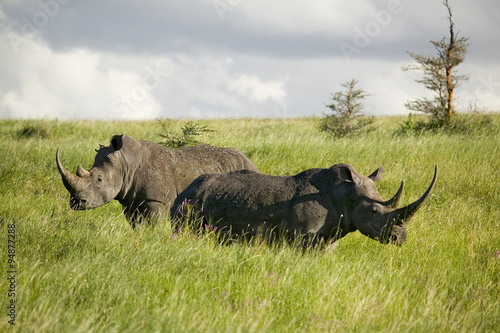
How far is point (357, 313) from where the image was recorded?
14.4ft

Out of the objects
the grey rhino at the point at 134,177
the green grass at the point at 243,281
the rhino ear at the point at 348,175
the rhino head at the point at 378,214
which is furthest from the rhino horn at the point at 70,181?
the rhino head at the point at 378,214

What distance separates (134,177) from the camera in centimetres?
719

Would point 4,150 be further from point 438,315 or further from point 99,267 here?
point 438,315

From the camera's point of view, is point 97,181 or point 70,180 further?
point 97,181

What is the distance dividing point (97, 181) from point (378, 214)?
349cm

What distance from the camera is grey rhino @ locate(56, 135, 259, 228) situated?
22.6ft

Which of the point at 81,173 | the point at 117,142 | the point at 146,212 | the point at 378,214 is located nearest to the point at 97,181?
the point at 81,173

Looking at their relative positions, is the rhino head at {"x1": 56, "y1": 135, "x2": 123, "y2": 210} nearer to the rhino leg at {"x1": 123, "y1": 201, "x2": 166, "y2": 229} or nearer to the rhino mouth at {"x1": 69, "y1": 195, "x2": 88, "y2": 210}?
the rhino mouth at {"x1": 69, "y1": 195, "x2": 88, "y2": 210}

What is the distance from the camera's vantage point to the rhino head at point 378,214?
17.8ft

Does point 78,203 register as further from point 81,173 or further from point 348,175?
point 348,175

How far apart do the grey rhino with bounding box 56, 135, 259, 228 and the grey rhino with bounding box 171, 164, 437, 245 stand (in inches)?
47.1

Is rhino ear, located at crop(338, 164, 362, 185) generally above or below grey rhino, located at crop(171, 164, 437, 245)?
above

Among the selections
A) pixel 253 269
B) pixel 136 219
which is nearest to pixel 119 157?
pixel 136 219

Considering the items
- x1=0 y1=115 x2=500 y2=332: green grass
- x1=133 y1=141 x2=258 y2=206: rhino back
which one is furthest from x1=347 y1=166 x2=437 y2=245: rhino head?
x1=133 y1=141 x2=258 y2=206: rhino back
